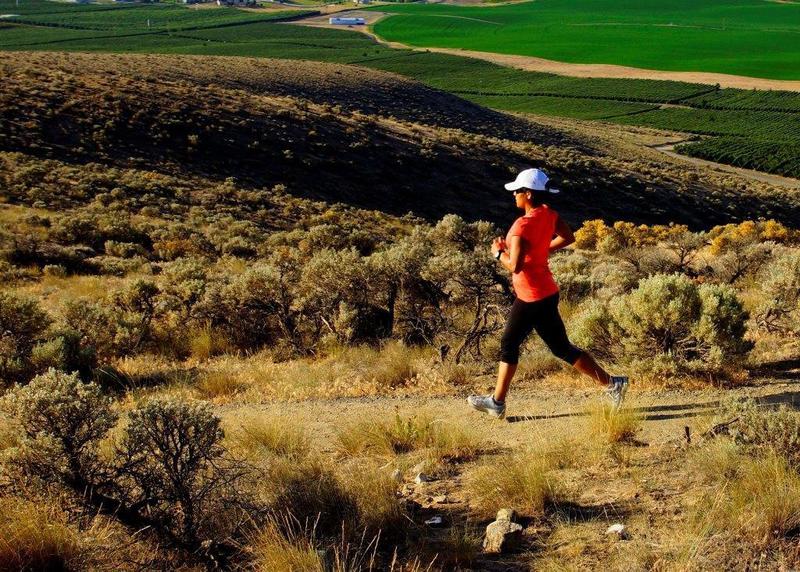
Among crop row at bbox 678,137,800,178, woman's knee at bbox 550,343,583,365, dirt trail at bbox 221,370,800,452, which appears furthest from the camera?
crop row at bbox 678,137,800,178

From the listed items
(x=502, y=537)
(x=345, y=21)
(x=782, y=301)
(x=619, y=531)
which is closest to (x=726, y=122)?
(x=782, y=301)

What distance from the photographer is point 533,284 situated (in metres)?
5.27

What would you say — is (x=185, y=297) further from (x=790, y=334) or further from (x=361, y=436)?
(x=790, y=334)

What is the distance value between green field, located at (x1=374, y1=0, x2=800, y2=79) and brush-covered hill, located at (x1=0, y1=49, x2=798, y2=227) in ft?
255

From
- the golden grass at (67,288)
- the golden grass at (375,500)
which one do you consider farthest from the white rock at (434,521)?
the golden grass at (67,288)

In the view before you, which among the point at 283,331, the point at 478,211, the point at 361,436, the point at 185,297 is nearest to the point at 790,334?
the point at 361,436

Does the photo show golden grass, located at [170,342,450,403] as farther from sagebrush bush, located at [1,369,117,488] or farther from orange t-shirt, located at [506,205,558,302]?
sagebrush bush, located at [1,369,117,488]

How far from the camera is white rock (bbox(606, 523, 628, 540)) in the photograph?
3.49 meters

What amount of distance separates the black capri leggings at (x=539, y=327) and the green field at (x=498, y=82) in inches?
2481

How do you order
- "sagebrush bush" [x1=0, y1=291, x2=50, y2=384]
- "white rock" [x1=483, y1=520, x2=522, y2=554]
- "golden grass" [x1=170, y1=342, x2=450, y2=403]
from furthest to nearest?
"sagebrush bush" [x1=0, y1=291, x2=50, y2=384] < "golden grass" [x1=170, y1=342, x2=450, y2=403] < "white rock" [x1=483, y1=520, x2=522, y2=554]

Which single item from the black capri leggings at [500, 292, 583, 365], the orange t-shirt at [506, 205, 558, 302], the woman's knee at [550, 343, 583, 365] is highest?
the orange t-shirt at [506, 205, 558, 302]

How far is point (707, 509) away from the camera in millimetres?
3494

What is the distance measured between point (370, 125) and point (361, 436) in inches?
1538

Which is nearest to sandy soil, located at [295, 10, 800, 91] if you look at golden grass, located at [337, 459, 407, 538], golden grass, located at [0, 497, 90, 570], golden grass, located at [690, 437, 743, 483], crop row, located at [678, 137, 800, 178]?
crop row, located at [678, 137, 800, 178]
